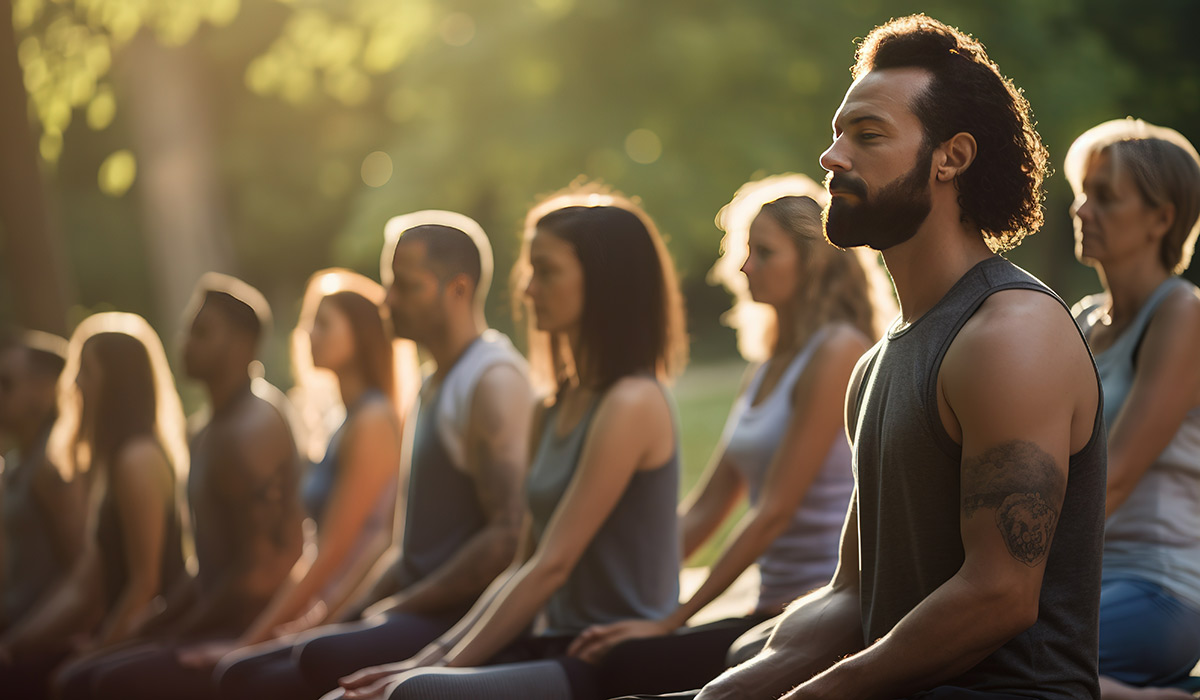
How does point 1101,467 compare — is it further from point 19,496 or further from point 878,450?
point 19,496

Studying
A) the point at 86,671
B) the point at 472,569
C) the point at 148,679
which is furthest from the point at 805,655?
the point at 86,671

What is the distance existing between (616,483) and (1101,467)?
1.64 metres

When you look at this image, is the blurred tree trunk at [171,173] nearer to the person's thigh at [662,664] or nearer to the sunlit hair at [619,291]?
the sunlit hair at [619,291]

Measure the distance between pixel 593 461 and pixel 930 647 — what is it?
5.18ft

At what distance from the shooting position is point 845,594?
2.67 meters

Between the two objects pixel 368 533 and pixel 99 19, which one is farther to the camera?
pixel 99 19

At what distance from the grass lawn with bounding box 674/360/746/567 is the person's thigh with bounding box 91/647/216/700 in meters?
4.98

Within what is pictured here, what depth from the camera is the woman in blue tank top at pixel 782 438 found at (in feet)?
11.8

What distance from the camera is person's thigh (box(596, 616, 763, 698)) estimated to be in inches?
139

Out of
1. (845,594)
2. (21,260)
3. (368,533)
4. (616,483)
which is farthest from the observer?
(21,260)

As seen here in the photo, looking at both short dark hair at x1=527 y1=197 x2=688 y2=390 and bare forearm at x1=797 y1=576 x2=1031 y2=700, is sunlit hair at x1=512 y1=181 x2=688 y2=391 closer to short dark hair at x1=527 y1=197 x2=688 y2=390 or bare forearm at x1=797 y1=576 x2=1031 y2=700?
short dark hair at x1=527 y1=197 x2=688 y2=390

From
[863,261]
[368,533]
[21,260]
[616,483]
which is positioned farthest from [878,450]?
[21,260]

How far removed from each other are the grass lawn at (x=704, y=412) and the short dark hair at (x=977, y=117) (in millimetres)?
7276

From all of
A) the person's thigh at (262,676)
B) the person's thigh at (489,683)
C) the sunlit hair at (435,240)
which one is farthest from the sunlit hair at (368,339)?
the person's thigh at (489,683)
